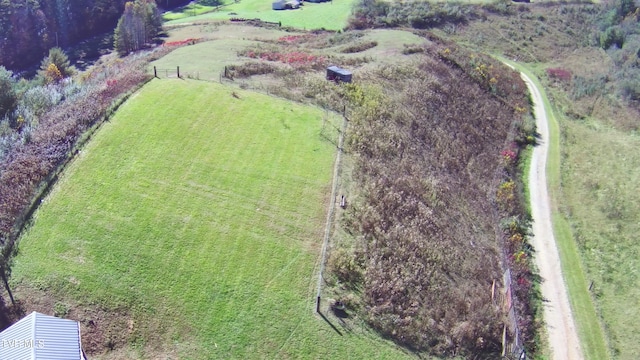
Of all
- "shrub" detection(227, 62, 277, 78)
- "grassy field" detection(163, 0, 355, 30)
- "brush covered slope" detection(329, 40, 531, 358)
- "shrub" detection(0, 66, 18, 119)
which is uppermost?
"grassy field" detection(163, 0, 355, 30)

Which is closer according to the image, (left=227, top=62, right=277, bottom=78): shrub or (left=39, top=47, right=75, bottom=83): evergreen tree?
(left=227, top=62, right=277, bottom=78): shrub

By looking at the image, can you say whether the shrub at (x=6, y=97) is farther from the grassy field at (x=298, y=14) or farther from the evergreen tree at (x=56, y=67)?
the grassy field at (x=298, y=14)

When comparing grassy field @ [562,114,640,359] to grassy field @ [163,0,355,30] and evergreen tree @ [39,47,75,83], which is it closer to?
grassy field @ [163,0,355,30]

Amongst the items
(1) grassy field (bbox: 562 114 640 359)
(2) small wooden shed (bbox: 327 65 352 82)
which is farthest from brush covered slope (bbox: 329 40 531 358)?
(1) grassy field (bbox: 562 114 640 359)

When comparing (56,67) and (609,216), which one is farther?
(56,67)

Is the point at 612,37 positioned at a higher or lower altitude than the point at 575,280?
higher

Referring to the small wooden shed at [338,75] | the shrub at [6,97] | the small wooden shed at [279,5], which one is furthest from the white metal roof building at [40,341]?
the small wooden shed at [279,5]

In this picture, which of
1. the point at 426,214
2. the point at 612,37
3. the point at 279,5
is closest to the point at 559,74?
the point at 612,37

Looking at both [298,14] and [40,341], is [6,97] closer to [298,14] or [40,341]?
[40,341]
